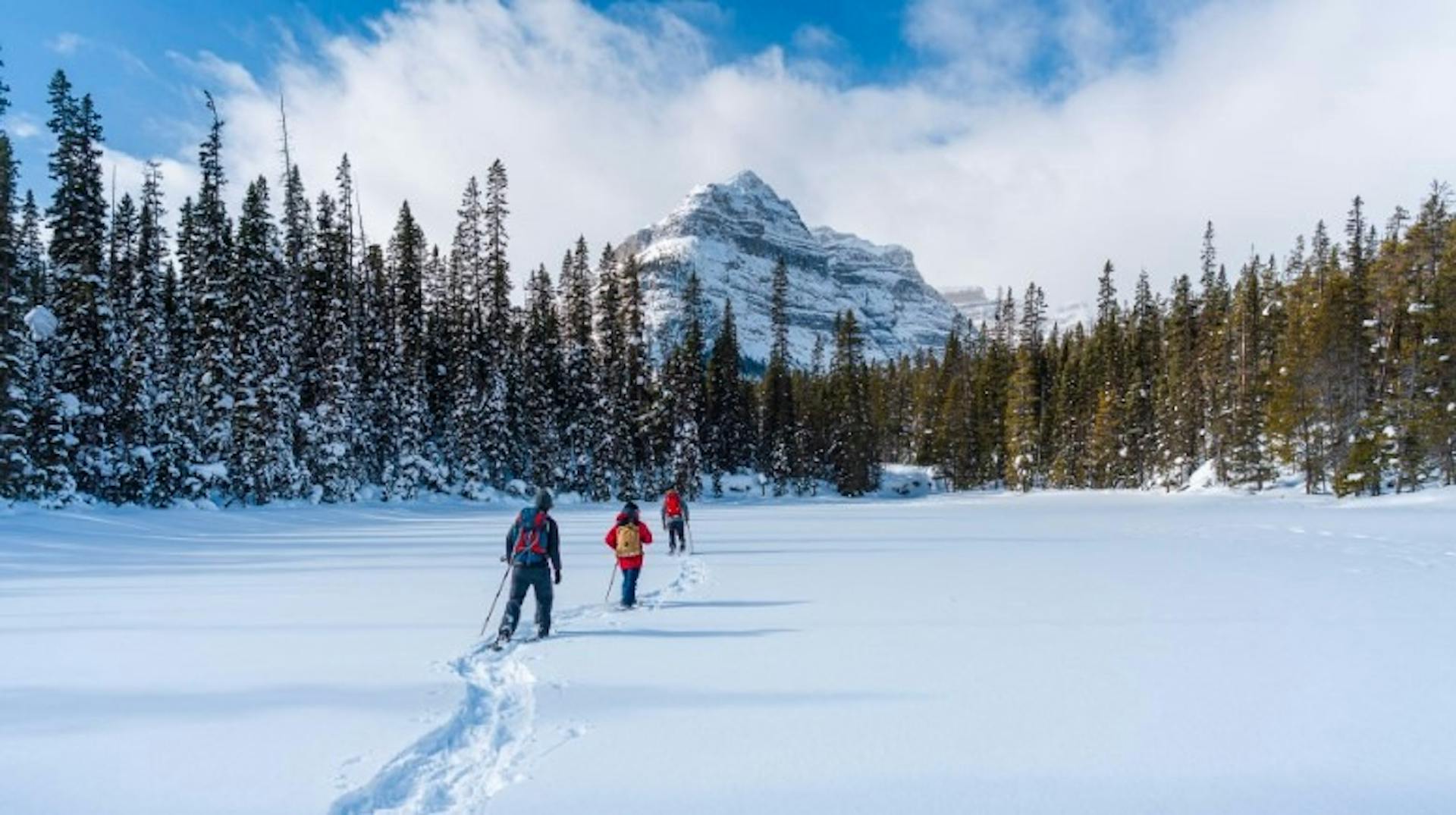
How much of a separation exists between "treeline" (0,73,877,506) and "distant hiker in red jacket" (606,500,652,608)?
77.1ft

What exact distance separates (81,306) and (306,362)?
37.0ft

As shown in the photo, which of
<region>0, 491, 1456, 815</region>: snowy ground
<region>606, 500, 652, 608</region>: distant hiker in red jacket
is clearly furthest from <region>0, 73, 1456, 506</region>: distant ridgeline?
<region>606, 500, 652, 608</region>: distant hiker in red jacket

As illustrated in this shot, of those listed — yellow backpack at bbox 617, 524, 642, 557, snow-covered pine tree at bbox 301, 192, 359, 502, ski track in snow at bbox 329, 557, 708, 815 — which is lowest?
ski track in snow at bbox 329, 557, 708, 815

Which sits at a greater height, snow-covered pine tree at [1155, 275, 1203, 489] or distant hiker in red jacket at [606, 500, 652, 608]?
snow-covered pine tree at [1155, 275, 1203, 489]

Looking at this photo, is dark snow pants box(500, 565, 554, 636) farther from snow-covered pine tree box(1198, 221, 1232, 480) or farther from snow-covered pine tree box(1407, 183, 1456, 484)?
snow-covered pine tree box(1198, 221, 1232, 480)

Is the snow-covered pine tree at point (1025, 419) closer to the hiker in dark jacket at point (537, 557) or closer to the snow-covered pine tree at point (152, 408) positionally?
the snow-covered pine tree at point (152, 408)

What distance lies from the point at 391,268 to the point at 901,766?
5288 cm

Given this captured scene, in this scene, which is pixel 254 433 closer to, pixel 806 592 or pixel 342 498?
pixel 342 498

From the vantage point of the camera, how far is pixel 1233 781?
16.4ft

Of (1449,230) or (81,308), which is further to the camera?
(1449,230)

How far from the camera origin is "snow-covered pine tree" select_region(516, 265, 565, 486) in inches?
1896

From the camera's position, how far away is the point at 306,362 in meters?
40.1

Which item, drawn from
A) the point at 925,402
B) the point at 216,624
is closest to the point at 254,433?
the point at 216,624

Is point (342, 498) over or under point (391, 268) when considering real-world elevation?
under
